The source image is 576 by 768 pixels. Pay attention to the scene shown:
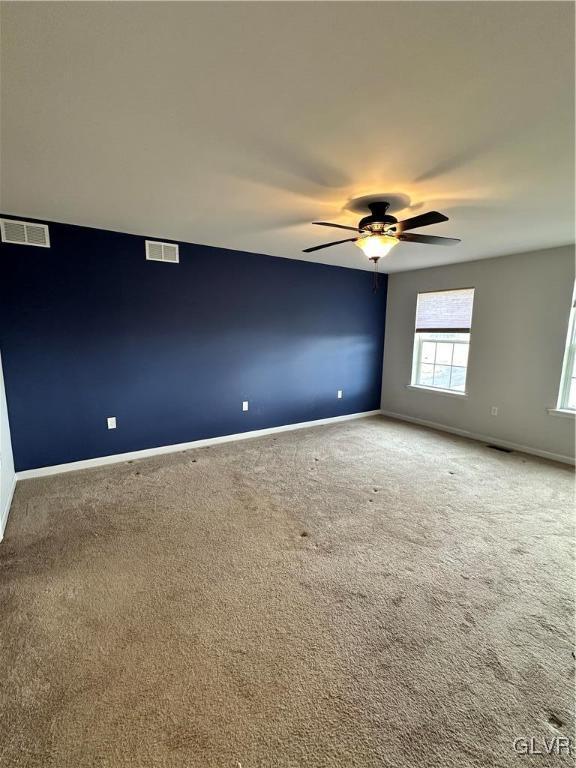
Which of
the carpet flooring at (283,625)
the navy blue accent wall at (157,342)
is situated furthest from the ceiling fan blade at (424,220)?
the navy blue accent wall at (157,342)

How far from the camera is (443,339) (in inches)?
194

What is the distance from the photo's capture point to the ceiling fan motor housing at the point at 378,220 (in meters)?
2.38

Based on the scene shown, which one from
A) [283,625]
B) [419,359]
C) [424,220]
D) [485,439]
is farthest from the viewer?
[419,359]

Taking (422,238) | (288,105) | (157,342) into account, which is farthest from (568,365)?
(157,342)

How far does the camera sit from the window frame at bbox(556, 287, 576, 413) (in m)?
3.68

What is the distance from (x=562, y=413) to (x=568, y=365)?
0.54m

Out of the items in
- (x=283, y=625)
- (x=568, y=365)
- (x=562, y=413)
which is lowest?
(x=283, y=625)

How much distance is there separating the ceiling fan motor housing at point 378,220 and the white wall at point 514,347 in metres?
2.54

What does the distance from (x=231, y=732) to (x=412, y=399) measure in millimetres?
4808

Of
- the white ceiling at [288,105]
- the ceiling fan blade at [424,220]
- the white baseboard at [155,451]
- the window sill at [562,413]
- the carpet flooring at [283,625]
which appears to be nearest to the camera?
the white ceiling at [288,105]

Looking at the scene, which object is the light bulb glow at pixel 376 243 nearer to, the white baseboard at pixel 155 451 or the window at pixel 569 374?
the window at pixel 569 374

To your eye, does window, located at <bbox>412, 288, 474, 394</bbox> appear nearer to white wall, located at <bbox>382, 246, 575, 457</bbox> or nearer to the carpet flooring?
white wall, located at <bbox>382, 246, 575, 457</bbox>

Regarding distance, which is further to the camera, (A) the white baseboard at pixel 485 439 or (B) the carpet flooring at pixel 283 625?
(A) the white baseboard at pixel 485 439

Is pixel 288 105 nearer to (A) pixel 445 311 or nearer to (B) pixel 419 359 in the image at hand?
(A) pixel 445 311
